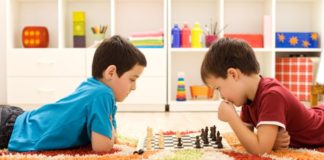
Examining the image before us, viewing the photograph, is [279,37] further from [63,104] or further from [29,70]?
[63,104]

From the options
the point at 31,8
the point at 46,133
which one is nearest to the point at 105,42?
the point at 46,133

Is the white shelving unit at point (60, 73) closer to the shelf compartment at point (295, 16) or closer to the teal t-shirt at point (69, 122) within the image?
the shelf compartment at point (295, 16)

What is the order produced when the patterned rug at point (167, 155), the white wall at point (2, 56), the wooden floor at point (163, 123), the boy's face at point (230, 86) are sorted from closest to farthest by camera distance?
the patterned rug at point (167, 155) < the boy's face at point (230, 86) < the wooden floor at point (163, 123) < the white wall at point (2, 56)

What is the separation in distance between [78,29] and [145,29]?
0.57 metres

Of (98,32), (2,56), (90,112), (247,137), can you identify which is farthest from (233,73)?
(2,56)

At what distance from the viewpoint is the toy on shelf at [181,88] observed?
346 cm

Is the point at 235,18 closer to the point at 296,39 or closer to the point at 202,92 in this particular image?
the point at 296,39

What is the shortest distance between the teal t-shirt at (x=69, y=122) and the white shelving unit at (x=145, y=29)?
190 centimetres

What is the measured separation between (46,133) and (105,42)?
13.8 inches

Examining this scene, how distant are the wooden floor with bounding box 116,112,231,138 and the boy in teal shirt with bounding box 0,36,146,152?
0.61 meters

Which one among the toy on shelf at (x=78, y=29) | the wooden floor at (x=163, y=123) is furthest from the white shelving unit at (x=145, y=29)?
the wooden floor at (x=163, y=123)

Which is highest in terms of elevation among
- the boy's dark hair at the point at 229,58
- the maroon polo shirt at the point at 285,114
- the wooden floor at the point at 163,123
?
the boy's dark hair at the point at 229,58

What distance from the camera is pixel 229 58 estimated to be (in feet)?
4.57

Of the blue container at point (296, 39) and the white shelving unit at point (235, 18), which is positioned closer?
the blue container at point (296, 39)
